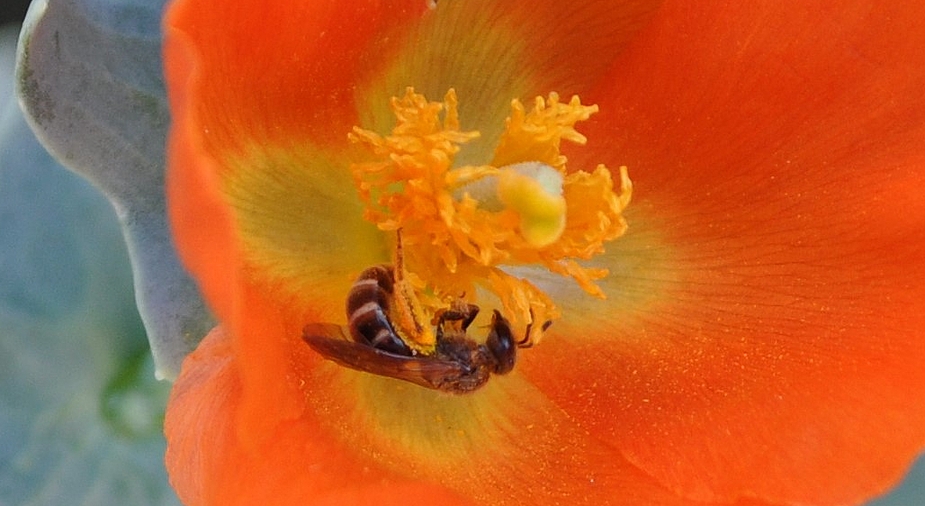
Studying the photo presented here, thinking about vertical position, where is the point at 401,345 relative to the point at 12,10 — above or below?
below

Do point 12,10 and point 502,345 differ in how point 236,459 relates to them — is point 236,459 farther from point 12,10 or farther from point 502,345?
point 12,10

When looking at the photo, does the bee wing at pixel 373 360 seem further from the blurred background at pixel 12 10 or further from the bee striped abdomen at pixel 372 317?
the blurred background at pixel 12 10

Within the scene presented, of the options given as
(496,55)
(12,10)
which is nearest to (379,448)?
(496,55)

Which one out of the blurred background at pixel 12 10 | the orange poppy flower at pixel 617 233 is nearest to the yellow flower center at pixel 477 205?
the orange poppy flower at pixel 617 233

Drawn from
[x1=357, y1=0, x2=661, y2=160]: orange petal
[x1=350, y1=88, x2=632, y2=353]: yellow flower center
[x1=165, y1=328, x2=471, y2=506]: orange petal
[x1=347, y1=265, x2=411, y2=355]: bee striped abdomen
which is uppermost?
[x1=357, y1=0, x2=661, y2=160]: orange petal

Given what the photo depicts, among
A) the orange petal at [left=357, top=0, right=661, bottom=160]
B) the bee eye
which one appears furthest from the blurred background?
the bee eye

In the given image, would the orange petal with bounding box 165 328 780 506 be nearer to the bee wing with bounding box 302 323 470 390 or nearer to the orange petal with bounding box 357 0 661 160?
the bee wing with bounding box 302 323 470 390
